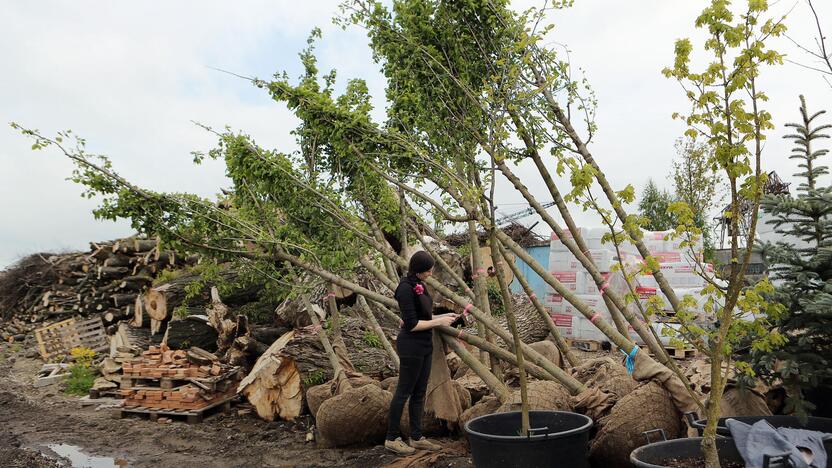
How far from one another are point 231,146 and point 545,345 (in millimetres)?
3889

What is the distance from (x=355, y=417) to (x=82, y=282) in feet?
34.9

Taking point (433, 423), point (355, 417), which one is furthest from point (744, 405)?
point (355, 417)

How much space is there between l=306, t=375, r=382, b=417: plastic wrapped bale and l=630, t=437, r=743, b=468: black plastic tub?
3.63 meters

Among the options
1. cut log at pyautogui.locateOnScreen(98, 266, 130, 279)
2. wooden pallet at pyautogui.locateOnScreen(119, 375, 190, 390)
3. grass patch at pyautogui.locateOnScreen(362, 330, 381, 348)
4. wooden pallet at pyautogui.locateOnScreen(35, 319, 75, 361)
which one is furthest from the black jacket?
cut log at pyautogui.locateOnScreen(98, 266, 130, 279)

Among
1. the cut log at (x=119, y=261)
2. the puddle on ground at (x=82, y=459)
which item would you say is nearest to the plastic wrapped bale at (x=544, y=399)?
the puddle on ground at (x=82, y=459)

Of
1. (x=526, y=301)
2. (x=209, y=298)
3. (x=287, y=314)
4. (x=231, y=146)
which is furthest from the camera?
(x=526, y=301)

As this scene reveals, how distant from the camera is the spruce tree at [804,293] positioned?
11.5ft

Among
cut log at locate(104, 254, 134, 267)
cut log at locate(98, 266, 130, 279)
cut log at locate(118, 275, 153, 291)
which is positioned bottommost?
cut log at locate(118, 275, 153, 291)

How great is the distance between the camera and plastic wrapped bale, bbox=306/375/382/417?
6430 mm

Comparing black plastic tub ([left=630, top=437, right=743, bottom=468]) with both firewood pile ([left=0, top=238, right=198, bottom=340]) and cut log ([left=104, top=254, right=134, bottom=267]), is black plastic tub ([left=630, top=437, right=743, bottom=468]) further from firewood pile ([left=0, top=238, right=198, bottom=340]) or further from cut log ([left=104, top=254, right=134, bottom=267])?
cut log ([left=104, top=254, right=134, bottom=267])

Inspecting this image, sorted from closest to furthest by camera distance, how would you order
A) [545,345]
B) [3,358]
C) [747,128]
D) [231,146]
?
[747,128], [231,146], [545,345], [3,358]

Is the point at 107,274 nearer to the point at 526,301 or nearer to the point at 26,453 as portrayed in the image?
the point at 26,453

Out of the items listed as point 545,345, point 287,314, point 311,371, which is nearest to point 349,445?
point 311,371

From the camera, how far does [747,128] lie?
9.55 feet
